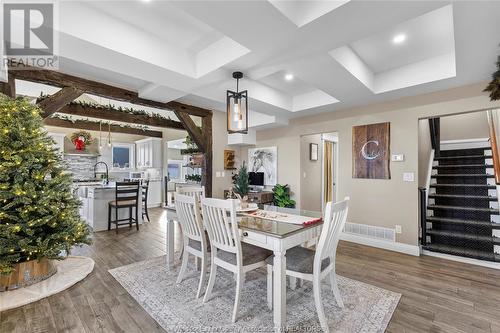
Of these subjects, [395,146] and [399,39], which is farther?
[395,146]

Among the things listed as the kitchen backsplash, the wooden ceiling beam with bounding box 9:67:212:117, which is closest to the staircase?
the wooden ceiling beam with bounding box 9:67:212:117

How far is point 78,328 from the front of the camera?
6.13ft

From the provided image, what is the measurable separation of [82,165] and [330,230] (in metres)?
8.66

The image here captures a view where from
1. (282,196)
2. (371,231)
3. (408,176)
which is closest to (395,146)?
(408,176)

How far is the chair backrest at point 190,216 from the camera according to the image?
2.31 meters

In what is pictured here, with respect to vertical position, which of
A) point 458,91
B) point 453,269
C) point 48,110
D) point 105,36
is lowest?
point 453,269

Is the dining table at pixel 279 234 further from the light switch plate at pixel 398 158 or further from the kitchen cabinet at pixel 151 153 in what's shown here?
the kitchen cabinet at pixel 151 153

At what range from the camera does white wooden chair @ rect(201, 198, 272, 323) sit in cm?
194

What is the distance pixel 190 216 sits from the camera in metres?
2.37

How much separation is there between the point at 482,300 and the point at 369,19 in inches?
111

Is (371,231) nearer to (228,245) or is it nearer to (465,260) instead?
(465,260)

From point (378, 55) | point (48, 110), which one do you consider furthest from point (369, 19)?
point (48, 110)

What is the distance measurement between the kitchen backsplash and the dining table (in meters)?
7.58

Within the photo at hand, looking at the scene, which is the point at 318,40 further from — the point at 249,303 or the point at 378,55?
the point at 249,303
